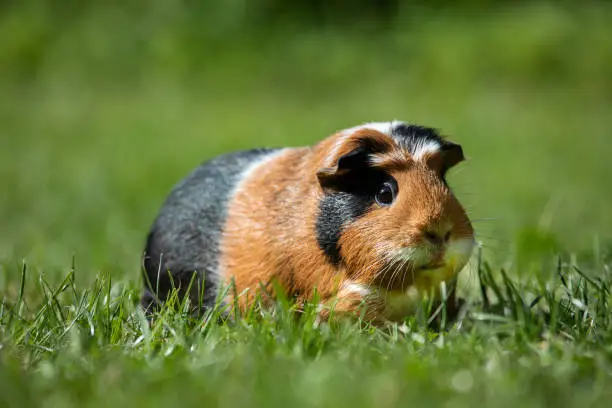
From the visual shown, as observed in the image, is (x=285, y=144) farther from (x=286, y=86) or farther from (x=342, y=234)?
(x=342, y=234)

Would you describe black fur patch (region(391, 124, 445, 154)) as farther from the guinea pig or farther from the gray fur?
the gray fur

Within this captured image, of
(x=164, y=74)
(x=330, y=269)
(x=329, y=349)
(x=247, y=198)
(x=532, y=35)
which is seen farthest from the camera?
(x=164, y=74)

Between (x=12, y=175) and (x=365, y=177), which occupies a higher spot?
(x=365, y=177)

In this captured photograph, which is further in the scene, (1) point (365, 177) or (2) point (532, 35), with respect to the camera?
(2) point (532, 35)

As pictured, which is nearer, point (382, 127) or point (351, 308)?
point (351, 308)

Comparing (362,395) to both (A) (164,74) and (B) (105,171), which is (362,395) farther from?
(A) (164,74)

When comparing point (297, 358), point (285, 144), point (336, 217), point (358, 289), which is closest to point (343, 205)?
point (336, 217)

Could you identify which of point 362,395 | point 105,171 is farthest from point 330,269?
point 105,171
